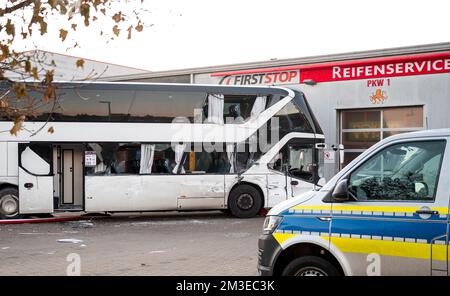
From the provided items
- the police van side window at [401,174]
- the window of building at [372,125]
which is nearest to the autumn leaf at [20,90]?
the police van side window at [401,174]

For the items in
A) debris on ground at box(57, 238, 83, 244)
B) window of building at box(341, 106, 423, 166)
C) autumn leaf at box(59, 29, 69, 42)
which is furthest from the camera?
window of building at box(341, 106, 423, 166)

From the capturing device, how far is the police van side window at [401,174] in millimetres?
5633

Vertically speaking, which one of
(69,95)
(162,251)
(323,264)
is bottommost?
(162,251)

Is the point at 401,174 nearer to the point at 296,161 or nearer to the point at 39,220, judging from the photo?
the point at 296,161

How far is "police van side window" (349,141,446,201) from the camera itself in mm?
5633

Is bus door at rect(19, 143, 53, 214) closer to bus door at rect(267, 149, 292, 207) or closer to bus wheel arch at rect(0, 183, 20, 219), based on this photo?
bus wheel arch at rect(0, 183, 20, 219)

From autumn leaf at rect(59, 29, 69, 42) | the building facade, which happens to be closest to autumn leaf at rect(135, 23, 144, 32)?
autumn leaf at rect(59, 29, 69, 42)

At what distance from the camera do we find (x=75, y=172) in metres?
17.2

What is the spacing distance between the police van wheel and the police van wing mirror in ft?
2.16

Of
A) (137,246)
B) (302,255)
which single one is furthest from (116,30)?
(137,246)
